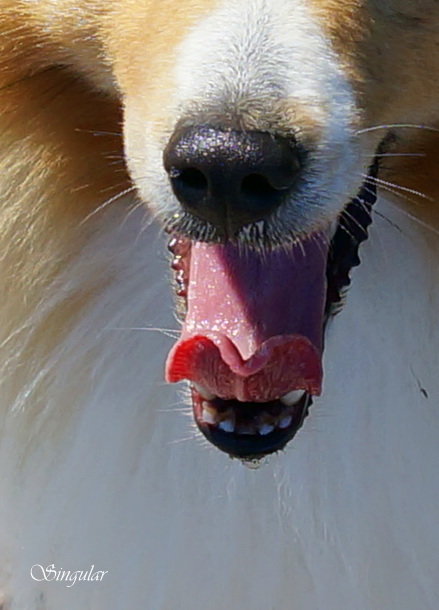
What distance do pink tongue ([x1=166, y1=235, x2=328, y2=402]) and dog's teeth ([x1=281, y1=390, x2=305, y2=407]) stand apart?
0.02 metres

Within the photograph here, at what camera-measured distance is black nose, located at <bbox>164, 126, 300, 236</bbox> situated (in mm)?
2684

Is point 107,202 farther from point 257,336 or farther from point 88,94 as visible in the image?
point 257,336

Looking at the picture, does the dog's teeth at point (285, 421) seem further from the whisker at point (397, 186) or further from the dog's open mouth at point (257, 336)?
the whisker at point (397, 186)

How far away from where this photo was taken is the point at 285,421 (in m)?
3.11

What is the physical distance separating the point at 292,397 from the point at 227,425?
6.8 inches

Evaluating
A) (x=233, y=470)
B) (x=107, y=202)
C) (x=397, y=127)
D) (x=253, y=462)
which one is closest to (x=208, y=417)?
(x=253, y=462)

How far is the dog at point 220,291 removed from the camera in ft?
9.16

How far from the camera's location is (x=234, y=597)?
3.60m

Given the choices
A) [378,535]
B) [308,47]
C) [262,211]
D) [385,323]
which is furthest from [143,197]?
[378,535]

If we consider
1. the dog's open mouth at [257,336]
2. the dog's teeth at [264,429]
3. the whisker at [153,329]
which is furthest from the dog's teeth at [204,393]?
the whisker at [153,329]

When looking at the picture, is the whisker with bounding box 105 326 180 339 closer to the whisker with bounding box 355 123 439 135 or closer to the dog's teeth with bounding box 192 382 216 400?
the dog's teeth with bounding box 192 382 216 400

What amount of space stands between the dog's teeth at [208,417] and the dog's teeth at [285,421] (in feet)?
0.52

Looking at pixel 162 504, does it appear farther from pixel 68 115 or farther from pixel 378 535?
pixel 68 115

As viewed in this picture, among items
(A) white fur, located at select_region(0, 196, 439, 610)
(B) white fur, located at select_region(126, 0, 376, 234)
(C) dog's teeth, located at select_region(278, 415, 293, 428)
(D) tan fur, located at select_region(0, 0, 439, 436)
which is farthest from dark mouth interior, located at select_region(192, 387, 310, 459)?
(D) tan fur, located at select_region(0, 0, 439, 436)
